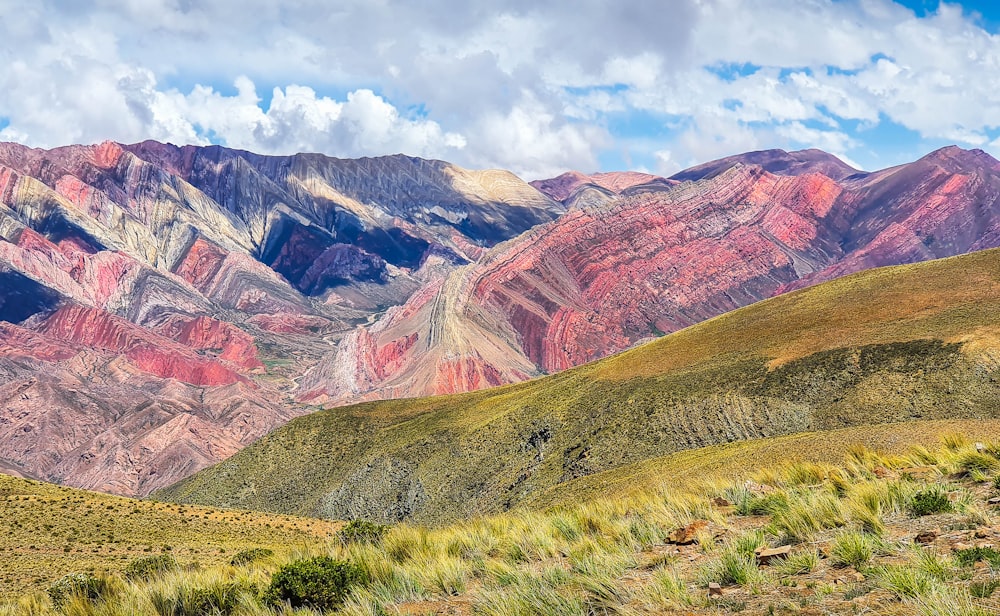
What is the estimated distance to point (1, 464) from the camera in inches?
7613

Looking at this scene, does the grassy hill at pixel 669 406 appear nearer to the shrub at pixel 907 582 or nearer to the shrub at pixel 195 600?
the shrub at pixel 195 600

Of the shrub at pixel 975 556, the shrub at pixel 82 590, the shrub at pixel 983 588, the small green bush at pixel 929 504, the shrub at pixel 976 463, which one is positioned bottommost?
the shrub at pixel 983 588

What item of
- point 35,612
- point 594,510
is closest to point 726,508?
point 594,510

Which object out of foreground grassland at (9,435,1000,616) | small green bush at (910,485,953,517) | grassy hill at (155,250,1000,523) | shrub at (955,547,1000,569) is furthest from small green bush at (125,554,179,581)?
grassy hill at (155,250,1000,523)

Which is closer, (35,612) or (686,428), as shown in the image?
(35,612)

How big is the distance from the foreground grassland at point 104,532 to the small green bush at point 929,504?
25049 mm

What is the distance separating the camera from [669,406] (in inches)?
2758

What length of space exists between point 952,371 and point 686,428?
69.1 feet

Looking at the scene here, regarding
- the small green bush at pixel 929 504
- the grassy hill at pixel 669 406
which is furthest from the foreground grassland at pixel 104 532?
the small green bush at pixel 929 504

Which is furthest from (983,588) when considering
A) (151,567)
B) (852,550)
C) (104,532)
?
(104,532)

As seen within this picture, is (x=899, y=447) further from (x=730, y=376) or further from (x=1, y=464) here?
(x=1, y=464)

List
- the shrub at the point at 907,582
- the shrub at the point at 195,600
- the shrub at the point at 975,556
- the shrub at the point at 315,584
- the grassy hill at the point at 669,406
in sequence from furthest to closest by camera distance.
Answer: the grassy hill at the point at 669,406 → the shrub at the point at 195,600 → the shrub at the point at 315,584 → the shrub at the point at 975,556 → the shrub at the point at 907,582

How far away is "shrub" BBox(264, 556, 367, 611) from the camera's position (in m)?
14.4

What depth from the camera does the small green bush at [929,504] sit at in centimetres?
1370
